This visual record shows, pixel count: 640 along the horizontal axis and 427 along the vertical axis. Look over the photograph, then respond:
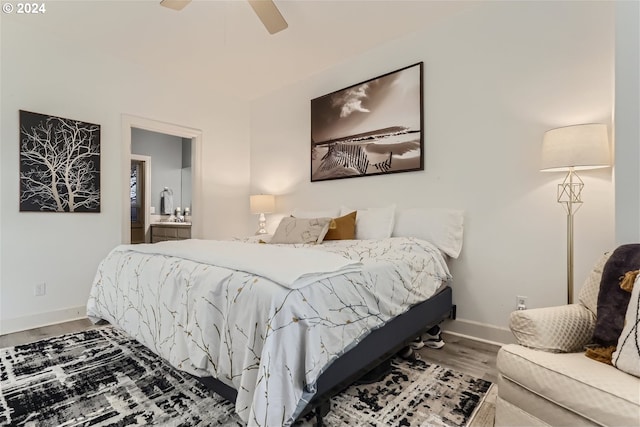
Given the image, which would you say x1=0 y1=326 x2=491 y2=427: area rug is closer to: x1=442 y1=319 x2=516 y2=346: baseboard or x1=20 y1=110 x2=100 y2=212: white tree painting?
x1=442 y1=319 x2=516 y2=346: baseboard

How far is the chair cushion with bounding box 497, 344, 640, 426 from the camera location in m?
0.96

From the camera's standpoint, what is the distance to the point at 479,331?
8.35 feet

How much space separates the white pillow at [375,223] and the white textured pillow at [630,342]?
173 centimetres

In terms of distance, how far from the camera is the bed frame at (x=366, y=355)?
134cm

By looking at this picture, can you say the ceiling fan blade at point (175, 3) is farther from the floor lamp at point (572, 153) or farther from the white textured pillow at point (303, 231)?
the floor lamp at point (572, 153)

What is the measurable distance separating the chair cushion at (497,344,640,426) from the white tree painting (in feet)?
12.3

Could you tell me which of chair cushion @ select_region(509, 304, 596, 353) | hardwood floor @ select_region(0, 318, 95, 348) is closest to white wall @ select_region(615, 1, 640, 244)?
chair cushion @ select_region(509, 304, 596, 353)

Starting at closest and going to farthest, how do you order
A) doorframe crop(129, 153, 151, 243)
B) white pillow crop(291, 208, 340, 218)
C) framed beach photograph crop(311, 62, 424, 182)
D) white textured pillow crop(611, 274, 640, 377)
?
1. white textured pillow crop(611, 274, 640, 377)
2. framed beach photograph crop(311, 62, 424, 182)
3. white pillow crop(291, 208, 340, 218)
4. doorframe crop(129, 153, 151, 243)

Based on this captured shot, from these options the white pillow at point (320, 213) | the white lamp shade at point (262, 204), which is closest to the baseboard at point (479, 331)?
the white pillow at point (320, 213)

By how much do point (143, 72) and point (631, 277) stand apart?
14.7 ft

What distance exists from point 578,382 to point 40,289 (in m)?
3.97

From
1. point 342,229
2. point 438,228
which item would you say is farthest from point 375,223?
point 438,228

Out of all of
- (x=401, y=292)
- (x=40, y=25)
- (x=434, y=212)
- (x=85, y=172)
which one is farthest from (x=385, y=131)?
(x=40, y=25)

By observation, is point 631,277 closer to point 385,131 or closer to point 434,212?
point 434,212
